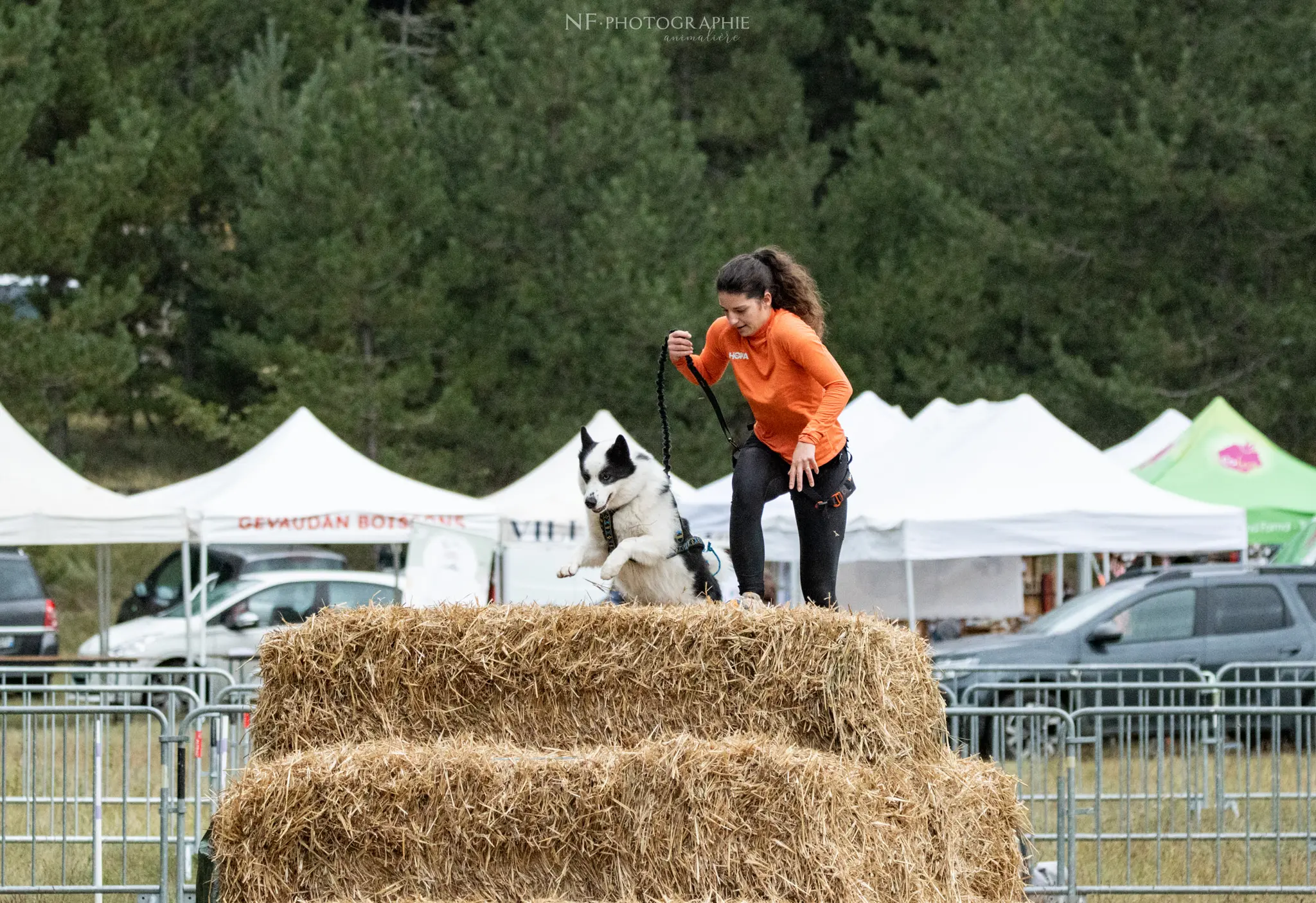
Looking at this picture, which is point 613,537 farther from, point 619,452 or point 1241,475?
point 1241,475

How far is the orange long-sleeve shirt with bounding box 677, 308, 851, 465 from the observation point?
551cm

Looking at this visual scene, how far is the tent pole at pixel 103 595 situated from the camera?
Result: 16.6m

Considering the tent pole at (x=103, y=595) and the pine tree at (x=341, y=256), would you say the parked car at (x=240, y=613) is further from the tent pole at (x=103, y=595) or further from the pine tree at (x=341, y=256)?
the pine tree at (x=341, y=256)

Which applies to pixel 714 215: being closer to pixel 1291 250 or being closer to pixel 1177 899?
pixel 1291 250

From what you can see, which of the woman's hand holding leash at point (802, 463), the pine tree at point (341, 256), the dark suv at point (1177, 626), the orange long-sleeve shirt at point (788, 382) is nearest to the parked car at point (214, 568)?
the pine tree at point (341, 256)

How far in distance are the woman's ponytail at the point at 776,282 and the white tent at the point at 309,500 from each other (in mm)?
10052

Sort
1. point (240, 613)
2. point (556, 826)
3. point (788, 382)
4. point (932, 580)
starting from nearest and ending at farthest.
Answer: point (556, 826)
point (788, 382)
point (932, 580)
point (240, 613)

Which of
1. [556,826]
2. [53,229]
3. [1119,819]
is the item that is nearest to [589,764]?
[556,826]

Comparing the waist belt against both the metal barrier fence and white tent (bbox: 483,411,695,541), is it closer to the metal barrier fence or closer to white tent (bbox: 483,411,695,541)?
the metal barrier fence

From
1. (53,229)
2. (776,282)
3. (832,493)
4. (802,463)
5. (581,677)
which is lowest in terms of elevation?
(581,677)

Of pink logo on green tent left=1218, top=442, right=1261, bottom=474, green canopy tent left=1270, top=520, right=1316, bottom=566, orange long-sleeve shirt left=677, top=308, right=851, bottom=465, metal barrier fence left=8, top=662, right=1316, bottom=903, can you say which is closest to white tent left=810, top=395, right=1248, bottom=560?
metal barrier fence left=8, top=662, right=1316, bottom=903

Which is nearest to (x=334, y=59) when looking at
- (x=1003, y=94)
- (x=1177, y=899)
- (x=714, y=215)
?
(x=714, y=215)

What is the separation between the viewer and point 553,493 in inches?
682

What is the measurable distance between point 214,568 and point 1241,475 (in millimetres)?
13012
